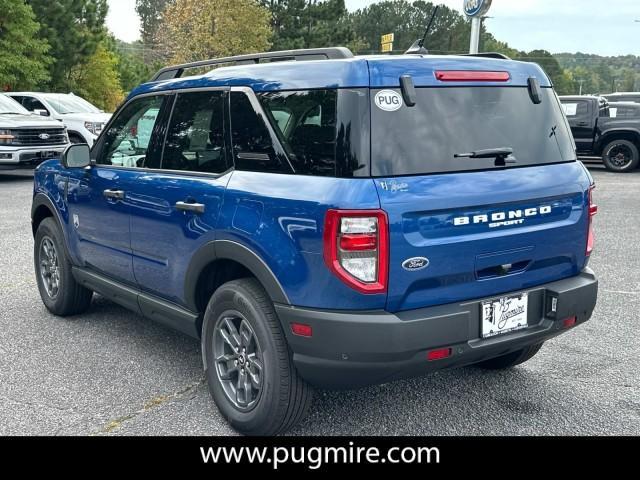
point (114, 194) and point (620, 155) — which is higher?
point (114, 194)

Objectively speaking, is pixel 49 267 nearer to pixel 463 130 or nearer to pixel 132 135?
pixel 132 135

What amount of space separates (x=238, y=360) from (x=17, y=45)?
24234mm

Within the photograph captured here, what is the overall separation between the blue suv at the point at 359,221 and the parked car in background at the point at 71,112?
1313cm

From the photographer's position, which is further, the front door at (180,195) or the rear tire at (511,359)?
the rear tire at (511,359)

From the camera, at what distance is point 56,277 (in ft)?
17.3

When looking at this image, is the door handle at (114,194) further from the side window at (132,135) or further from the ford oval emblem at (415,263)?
the ford oval emblem at (415,263)

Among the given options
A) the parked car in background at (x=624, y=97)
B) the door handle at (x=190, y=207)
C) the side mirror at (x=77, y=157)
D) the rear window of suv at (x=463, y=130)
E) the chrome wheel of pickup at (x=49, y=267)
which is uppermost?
the rear window of suv at (x=463, y=130)

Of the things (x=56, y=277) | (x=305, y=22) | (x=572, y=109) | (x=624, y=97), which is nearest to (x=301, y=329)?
(x=56, y=277)

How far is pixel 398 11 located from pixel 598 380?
91.1 meters

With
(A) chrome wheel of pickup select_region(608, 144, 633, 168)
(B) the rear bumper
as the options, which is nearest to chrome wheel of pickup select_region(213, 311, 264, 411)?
(B) the rear bumper

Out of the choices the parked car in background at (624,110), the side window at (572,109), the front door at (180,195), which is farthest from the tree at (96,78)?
the front door at (180,195)

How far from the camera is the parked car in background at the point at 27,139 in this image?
1358cm

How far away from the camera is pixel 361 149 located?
111 inches
